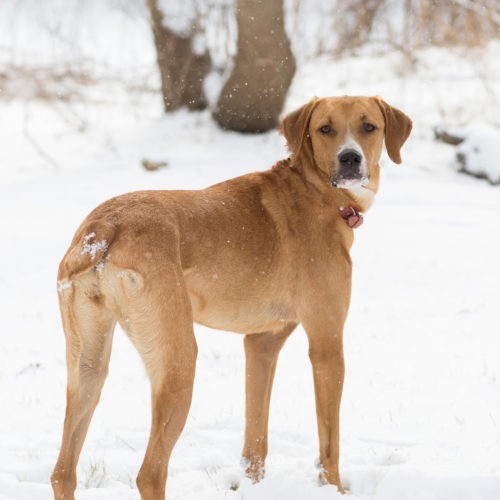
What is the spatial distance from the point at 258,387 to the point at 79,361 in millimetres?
1106

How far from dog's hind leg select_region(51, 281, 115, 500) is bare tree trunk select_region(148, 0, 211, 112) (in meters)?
8.34

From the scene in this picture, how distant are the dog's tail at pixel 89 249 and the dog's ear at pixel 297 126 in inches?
46.7

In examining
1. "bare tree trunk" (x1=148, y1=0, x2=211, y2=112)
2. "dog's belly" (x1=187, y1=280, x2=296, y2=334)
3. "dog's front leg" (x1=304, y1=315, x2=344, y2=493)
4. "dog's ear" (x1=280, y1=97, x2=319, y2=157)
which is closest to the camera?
"dog's belly" (x1=187, y1=280, x2=296, y2=334)

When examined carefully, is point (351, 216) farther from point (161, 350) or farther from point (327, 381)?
point (161, 350)

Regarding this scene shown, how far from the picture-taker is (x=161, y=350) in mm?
3006

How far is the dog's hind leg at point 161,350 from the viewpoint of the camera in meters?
2.98

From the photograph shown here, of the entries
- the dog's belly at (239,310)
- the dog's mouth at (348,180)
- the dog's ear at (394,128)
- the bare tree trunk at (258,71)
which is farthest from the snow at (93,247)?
the bare tree trunk at (258,71)

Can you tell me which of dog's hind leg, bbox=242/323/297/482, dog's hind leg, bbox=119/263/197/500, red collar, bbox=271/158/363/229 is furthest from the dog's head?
dog's hind leg, bbox=119/263/197/500

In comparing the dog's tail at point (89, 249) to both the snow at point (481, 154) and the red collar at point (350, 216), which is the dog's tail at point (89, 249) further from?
the snow at point (481, 154)

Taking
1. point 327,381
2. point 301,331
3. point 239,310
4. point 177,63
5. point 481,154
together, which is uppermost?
point 239,310

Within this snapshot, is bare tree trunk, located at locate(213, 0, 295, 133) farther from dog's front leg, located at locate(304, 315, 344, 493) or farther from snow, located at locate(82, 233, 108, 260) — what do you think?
snow, located at locate(82, 233, 108, 260)

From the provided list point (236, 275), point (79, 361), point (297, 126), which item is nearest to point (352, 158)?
point (297, 126)

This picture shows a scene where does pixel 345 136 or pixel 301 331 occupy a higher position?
pixel 345 136

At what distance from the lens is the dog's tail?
2.99 meters
